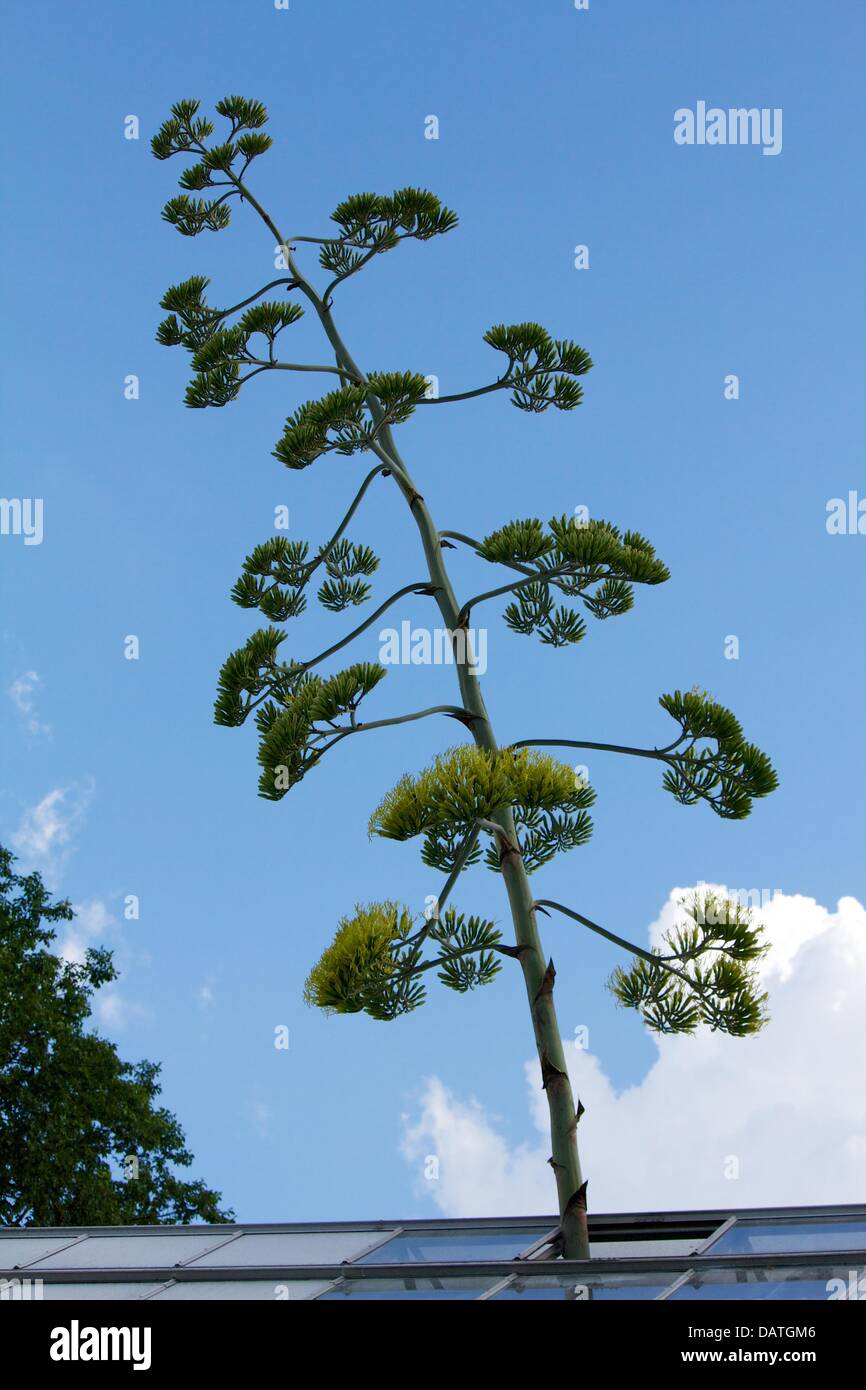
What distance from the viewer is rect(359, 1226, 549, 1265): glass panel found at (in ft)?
19.4

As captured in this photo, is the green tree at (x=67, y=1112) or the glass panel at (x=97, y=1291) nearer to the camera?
the glass panel at (x=97, y=1291)

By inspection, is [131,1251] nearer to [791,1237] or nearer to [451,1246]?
[451,1246]

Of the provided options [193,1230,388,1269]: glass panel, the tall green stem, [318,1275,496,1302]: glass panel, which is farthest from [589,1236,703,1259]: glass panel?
[193,1230,388,1269]: glass panel

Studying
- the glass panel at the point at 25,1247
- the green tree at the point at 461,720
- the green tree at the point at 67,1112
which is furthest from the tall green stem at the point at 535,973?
the green tree at the point at 67,1112

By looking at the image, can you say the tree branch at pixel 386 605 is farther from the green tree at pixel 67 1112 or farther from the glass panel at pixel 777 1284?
the green tree at pixel 67 1112

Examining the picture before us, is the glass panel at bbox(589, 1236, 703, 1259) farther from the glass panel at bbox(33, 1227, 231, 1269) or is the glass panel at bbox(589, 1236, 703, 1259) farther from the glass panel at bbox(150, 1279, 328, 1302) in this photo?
the glass panel at bbox(33, 1227, 231, 1269)

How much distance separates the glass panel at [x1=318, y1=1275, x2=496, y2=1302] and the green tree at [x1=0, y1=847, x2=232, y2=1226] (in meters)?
8.34

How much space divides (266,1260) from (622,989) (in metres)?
2.02

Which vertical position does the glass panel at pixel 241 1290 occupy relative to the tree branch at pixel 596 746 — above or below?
below

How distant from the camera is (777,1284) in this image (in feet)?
15.8

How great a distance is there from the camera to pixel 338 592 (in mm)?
6977

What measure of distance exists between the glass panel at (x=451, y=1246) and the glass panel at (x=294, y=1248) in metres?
0.15

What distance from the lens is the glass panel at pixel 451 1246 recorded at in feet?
19.4

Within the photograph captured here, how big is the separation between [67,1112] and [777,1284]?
10005 mm
